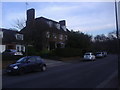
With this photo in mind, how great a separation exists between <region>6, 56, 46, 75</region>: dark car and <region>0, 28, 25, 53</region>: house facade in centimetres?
2595

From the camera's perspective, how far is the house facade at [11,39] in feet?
136

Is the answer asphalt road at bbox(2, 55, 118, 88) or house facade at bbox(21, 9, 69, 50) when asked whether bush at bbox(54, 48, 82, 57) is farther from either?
asphalt road at bbox(2, 55, 118, 88)

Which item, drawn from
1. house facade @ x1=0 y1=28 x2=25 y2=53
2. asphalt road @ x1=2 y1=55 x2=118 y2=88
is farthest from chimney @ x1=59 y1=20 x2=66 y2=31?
asphalt road @ x1=2 y1=55 x2=118 y2=88

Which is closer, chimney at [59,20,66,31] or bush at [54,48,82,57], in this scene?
bush at [54,48,82,57]

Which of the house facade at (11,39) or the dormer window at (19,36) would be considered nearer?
the house facade at (11,39)

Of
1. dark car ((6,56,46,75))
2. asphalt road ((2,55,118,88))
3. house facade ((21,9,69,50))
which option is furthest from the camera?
house facade ((21,9,69,50))

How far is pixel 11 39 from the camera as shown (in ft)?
140

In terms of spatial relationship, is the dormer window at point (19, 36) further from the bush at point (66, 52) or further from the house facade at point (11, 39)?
the bush at point (66, 52)

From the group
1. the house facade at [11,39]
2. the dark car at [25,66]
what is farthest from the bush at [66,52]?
the dark car at [25,66]

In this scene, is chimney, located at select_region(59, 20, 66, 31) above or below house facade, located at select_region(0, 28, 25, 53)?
above

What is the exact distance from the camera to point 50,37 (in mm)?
42406

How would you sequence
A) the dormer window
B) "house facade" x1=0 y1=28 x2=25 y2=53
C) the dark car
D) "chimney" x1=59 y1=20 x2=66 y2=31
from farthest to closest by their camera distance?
"chimney" x1=59 y1=20 x2=66 y2=31 < the dormer window < "house facade" x1=0 y1=28 x2=25 y2=53 < the dark car

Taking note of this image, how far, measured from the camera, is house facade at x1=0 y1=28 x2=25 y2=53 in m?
41.3

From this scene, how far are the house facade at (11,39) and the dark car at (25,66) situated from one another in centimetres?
2595
